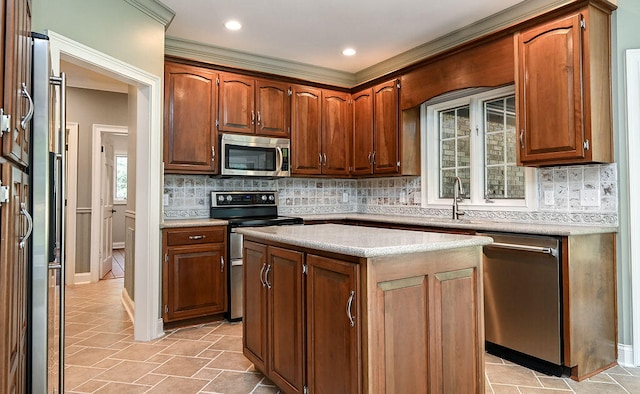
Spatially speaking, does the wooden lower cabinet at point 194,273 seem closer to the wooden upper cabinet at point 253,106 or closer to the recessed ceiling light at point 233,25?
the wooden upper cabinet at point 253,106

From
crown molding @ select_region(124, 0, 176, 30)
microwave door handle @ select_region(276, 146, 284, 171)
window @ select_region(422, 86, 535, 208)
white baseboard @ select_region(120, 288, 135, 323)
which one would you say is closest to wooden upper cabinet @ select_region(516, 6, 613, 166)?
window @ select_region(422, 86, 535, 208)

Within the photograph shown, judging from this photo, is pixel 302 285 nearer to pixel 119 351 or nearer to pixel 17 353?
pixel 17 353

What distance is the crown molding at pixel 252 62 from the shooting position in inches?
158

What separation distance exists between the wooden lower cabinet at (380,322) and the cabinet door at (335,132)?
2630mm

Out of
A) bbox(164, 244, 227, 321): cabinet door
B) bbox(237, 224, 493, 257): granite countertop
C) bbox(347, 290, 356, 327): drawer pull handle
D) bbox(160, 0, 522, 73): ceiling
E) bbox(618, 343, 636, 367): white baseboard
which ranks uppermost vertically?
bbox(160, 0, 522, 73): ceiling

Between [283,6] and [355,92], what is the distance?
1723 millimetres

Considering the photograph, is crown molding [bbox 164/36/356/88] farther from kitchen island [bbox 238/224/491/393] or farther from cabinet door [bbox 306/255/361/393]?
cabinet door [bbox 306/255/361/393]

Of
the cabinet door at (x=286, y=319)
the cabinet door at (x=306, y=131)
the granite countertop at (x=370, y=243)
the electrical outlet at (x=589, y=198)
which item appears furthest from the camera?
the cabinet door at (x=306, y=131)

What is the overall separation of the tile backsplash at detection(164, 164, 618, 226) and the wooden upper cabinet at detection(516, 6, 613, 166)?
299mm

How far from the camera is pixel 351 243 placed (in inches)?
69.4

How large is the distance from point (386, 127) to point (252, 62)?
1.62 meters

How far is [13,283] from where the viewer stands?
1.19m

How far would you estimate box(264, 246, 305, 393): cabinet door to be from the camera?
6.64 ft

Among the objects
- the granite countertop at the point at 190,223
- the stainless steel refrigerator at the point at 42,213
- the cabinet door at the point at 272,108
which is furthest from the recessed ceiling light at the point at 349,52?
the stainless steel refrigerator at the point at 42,213
